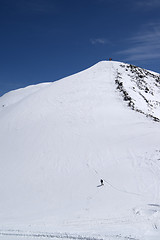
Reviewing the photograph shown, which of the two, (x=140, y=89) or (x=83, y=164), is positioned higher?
(x=140, y=89)

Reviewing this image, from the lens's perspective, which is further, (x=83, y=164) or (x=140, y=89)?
(x=140, y=89)

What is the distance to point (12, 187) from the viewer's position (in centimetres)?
1633

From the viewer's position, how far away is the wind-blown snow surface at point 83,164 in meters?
11.1

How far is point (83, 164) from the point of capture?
59.8 feet

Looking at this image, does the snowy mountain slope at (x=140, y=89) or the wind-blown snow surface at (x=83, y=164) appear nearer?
the wind-blown snow surface at (x=83, y=164)

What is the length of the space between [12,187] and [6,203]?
2.09 metres

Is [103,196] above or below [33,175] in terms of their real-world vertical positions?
below

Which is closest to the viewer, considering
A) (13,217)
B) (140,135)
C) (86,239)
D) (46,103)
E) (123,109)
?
(86,239)

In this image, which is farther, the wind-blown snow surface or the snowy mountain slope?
the snowy mountain slope

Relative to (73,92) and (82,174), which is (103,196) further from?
(73,92)

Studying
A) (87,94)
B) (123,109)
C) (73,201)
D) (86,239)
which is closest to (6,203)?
(73,201)

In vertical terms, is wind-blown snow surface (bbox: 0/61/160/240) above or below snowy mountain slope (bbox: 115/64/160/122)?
below

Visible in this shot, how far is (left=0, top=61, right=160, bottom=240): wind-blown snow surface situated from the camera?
11086mm

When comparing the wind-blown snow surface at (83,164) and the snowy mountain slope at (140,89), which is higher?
the snowy mountain slope at (140,89)
